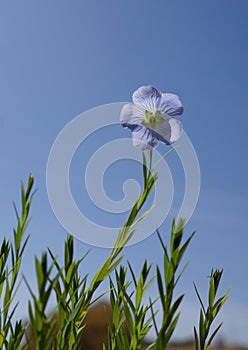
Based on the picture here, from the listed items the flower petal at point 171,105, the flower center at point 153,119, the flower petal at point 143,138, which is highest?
the flower petal at point 171,105

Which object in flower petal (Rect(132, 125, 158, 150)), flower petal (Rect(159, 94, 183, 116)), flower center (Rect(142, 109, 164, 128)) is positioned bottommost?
flower petal (Rect(132, 125, 158, 150))

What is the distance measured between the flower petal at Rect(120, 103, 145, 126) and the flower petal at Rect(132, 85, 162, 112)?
0.01 metres

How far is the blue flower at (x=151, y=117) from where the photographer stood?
3.59ft

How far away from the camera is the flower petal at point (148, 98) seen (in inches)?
44.9

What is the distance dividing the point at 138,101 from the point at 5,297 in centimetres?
49

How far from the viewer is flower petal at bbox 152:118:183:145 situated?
1.09 metres

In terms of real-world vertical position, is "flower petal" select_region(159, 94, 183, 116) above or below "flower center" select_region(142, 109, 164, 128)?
above

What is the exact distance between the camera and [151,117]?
3.68 ft

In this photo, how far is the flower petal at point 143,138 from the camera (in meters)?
1.08

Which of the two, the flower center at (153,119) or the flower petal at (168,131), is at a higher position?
the flower center at (153,119)

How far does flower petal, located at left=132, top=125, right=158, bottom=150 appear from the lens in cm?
108

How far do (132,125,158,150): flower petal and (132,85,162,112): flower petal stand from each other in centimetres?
5

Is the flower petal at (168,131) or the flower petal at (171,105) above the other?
the flower petal at (171,105)

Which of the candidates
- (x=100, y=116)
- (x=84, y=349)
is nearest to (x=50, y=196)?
(x=100, y=116)
